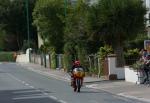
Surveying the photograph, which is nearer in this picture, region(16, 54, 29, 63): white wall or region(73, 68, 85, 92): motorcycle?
region(73, 68, 85, 92): motorcycle

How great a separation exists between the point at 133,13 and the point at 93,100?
50.3ft

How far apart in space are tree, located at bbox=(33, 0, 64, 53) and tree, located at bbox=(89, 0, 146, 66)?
64.5 ft

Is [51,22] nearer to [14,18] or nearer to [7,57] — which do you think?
[7,57]

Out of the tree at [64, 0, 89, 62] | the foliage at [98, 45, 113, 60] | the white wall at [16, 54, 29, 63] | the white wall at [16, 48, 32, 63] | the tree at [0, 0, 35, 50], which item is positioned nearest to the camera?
the foliage at [98, 45, 113, 60]

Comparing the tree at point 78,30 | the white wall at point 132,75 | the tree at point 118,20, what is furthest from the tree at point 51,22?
the white wall at point 132,75

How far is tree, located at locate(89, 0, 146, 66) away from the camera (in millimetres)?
34688

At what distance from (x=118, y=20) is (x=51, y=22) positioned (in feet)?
72.0

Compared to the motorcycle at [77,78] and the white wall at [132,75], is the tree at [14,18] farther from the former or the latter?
the motorcycle at [77,78]

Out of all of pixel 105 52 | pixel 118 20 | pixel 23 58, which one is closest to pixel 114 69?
pixel 105 52

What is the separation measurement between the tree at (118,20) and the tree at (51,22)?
19651 millimetres

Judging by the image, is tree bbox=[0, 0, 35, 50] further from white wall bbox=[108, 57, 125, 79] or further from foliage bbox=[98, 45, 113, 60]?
white wall bbox=[108, 57, 125, 79]

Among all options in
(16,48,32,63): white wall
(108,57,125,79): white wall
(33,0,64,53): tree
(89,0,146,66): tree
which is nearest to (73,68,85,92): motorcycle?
(108,57,125,79): white wall

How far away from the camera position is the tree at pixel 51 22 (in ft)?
184

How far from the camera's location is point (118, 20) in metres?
35.0
